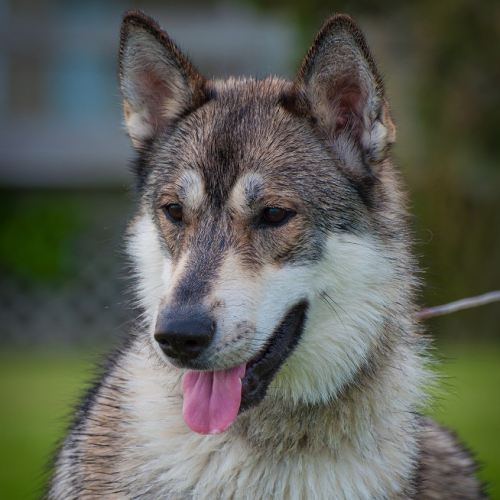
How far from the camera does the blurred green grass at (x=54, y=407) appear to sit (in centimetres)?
632

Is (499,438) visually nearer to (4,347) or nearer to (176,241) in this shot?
(176,241)

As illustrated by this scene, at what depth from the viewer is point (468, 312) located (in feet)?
45.0

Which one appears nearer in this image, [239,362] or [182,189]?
[239,362]

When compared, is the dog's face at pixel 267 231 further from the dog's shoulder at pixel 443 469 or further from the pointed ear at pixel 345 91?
the dog's shoulder at pixel 443 469

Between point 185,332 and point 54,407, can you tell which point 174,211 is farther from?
point 54,407

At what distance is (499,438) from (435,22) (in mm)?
6416

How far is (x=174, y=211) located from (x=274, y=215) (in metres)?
0.48

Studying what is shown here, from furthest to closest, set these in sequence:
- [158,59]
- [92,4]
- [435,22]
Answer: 1. [92,4]
2. [435,22]
3. [158,59]

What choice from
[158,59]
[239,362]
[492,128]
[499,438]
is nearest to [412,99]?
[492,128]

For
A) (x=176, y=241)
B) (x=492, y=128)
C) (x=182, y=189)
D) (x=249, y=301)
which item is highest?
(x=492, y=128)

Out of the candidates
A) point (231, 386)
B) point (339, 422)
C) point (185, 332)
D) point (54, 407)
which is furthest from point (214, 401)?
point (54, 407)

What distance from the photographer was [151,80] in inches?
157

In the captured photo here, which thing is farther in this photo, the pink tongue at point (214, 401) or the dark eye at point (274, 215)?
the dark eye at point (274, 215)

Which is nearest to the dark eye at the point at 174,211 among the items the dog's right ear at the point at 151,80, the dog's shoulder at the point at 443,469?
the dog's right ear at the point at 151,80
